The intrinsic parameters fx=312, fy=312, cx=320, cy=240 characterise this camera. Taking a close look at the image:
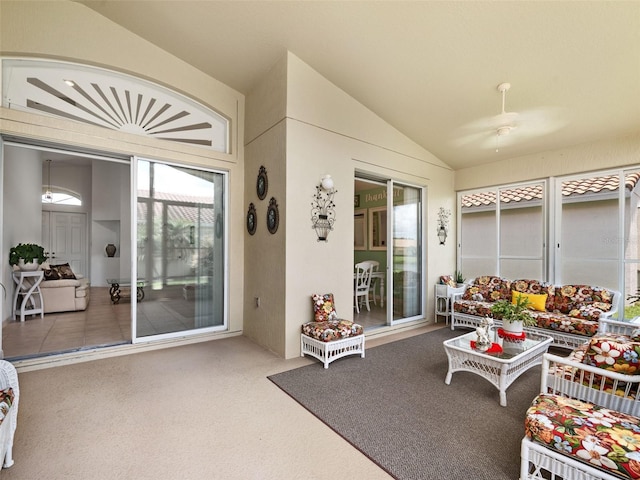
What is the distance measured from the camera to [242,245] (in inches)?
182

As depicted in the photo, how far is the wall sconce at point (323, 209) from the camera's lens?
3893 mm

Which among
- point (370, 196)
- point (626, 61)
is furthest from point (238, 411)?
point (370, 196)

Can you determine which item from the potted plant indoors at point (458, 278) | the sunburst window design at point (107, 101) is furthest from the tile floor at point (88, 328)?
the sunburst window design at point (107, 101)

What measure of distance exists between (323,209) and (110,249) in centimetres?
813

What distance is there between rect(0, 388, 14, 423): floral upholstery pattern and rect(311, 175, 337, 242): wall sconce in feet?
9.44

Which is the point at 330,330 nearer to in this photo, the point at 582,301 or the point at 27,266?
the point at 582,301

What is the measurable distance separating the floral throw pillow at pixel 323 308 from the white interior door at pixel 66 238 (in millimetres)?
8532

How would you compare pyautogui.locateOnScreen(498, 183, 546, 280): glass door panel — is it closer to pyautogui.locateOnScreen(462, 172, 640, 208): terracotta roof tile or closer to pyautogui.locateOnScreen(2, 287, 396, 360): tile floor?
pyautogui.locateOnScreen(462, 172, 640, 208): terracotta roof tile

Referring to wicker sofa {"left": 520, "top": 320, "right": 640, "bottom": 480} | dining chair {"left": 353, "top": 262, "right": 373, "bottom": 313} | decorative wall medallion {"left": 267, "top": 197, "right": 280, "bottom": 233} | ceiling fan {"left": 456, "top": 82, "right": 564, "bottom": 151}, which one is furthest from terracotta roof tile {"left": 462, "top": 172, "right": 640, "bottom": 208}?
decorative wall medallion {"left": 267, "top": 197, "right": 280, "bottom": 233}

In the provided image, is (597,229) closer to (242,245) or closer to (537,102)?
(537,102)

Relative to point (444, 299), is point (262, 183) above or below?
above

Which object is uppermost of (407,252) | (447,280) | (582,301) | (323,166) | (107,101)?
(107,101)

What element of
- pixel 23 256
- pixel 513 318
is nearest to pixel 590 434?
pixel 513 318

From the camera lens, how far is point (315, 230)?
3900 mm
